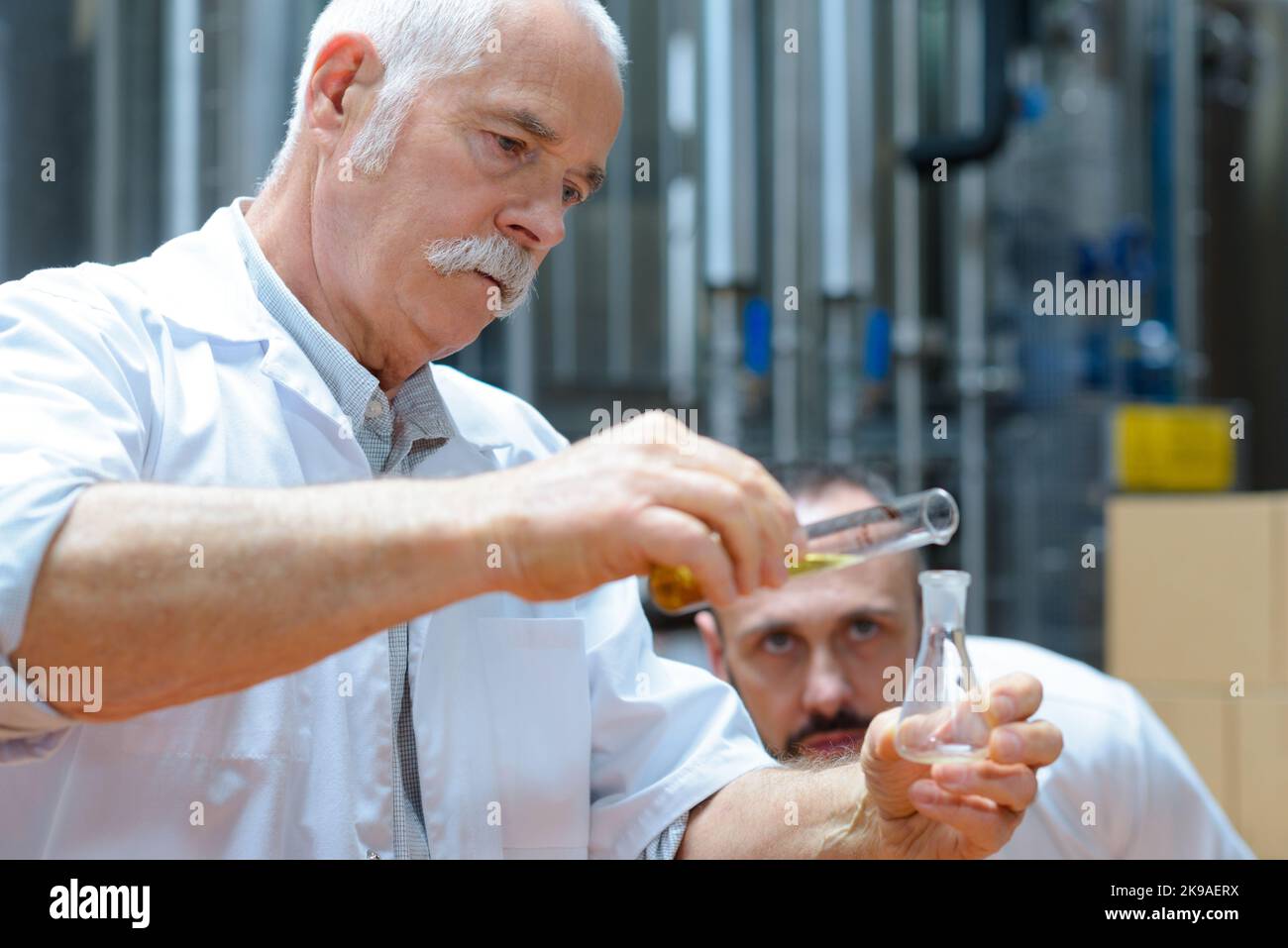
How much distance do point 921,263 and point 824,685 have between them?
6.10ft

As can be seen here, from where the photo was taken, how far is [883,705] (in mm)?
1709

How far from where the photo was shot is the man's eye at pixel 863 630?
68.4 inches

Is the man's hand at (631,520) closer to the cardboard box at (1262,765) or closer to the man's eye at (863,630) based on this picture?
the man's eye at (863,630)

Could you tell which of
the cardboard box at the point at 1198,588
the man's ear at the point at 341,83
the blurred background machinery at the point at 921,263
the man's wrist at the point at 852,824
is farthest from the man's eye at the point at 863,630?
the cardboard box at the point at 1198,588

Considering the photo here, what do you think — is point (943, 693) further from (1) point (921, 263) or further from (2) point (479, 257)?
(1) point (921, 263)

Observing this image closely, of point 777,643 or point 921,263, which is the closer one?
point 777,643

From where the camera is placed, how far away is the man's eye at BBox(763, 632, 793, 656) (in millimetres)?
1743

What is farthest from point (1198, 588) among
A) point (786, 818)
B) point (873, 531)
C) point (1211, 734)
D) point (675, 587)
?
point (675, 587)

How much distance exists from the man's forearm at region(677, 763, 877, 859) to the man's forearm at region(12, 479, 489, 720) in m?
0.49

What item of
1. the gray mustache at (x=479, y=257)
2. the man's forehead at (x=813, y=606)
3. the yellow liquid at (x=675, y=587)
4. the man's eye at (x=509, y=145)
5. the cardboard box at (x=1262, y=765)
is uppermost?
the man's eye at (x=509, y=145)

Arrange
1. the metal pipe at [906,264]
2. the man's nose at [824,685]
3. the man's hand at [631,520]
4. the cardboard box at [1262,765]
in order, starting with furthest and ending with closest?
the metal pipe at [906,264], the cardboard box at [1262,765], the man's nose at [824,685], the man's hand at [631,520]
